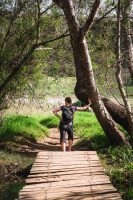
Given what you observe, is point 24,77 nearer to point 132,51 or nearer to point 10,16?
point 10,16

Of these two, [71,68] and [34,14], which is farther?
[71,68]

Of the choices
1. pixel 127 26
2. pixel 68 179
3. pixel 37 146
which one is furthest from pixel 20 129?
pixel 68 179

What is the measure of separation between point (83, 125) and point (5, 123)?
142 inches

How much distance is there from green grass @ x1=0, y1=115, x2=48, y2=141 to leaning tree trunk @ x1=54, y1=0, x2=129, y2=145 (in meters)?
3.28

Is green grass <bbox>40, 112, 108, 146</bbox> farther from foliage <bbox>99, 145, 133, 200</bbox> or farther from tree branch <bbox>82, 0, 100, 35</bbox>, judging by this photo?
tree branch <bbox>82, 0, 100, 35</bbox>

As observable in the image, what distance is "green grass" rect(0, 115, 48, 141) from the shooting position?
16.5 meters

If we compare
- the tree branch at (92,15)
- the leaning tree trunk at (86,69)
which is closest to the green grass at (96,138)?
the leaning tree trunk at (86,69)

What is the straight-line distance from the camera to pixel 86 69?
12.9 m

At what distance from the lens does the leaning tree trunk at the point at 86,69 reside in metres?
12.5

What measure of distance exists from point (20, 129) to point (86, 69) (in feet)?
17.6

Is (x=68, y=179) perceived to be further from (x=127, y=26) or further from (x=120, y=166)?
(x=127, y=26)

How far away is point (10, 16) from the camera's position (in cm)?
1400

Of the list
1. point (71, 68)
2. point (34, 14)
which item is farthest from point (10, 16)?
point (71, 68)

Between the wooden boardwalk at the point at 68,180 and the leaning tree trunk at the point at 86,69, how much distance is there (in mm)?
2706
